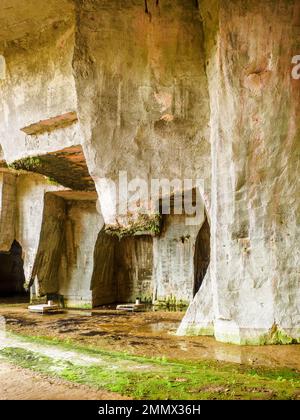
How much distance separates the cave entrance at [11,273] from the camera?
1770 centimetres

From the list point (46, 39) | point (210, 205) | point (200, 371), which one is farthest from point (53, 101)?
point (200, 371)

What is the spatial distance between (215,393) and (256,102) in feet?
14.1

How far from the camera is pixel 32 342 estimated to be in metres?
6.48

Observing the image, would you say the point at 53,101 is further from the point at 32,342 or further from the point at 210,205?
the point at 32,342

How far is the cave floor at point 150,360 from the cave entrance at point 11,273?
9.62m

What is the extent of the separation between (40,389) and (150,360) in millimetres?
1642

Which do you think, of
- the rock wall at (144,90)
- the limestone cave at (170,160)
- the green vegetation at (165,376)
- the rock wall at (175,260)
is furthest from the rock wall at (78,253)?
the green vegetation at (165,376)

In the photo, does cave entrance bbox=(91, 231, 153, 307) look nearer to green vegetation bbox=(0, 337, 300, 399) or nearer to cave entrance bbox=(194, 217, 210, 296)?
cave entrance bbox=(194, 217, 210, 296)

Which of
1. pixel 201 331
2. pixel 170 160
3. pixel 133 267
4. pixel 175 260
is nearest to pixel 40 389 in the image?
pixel 201 331

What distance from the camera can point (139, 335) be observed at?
7273 mm

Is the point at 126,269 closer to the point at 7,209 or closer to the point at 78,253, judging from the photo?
the point at 78,253

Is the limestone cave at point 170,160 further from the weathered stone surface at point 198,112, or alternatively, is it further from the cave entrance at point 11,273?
the cave entrance at point 11,273

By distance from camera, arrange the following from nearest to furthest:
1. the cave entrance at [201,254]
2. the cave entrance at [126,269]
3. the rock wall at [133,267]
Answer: the cave entrance at [201,254]
the cave entrance at [126,269]
the rock wall at [133,267]

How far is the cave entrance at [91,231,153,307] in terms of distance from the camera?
1351 centimetres
